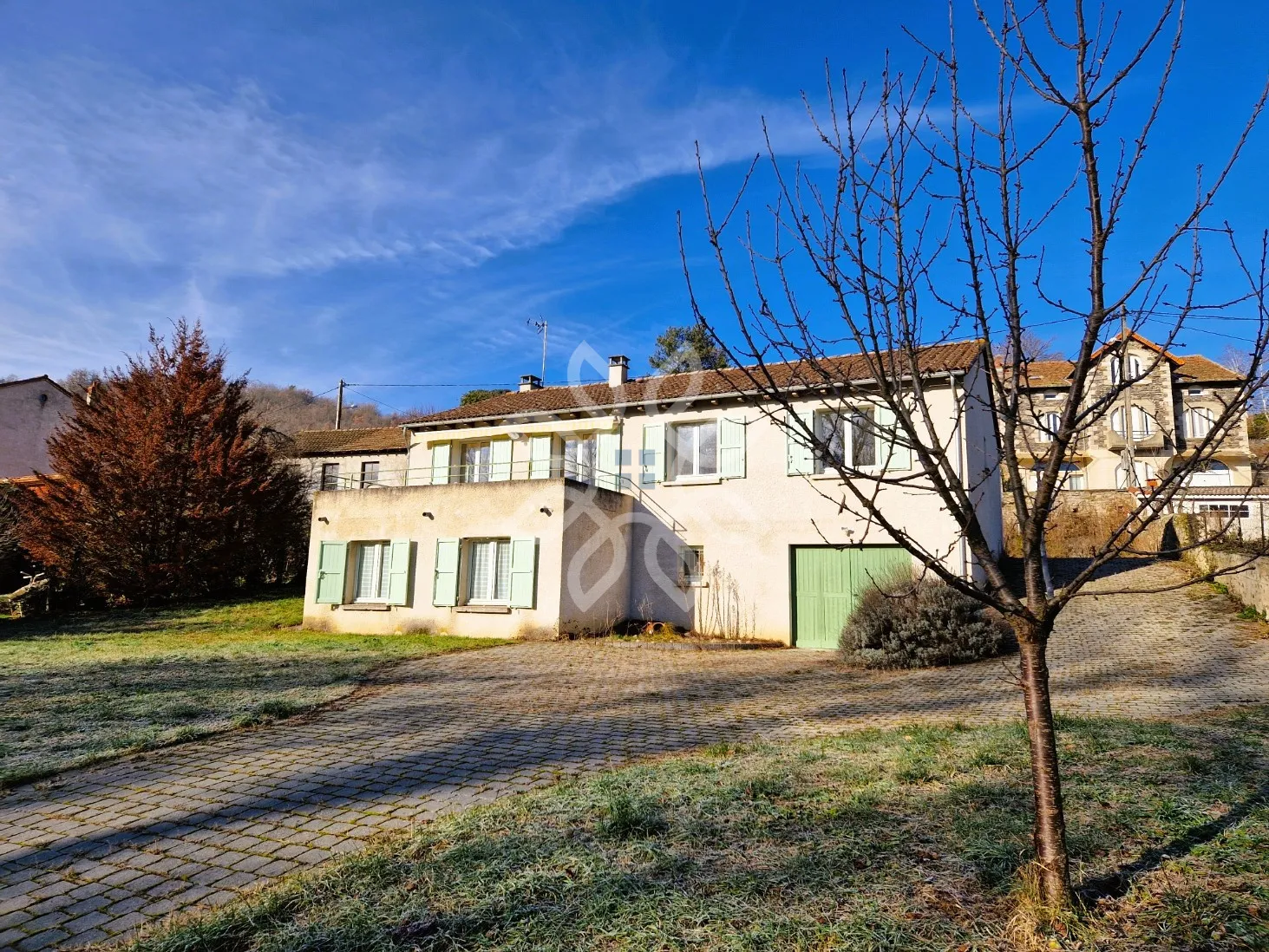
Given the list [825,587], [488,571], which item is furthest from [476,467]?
[825,587]

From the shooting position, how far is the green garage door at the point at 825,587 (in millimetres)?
14641

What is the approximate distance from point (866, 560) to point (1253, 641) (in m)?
5.81

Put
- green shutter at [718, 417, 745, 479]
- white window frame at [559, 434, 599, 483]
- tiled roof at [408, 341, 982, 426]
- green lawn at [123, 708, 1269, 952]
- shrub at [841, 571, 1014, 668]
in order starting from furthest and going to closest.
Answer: white window frame at [559, 434, 599, 483], green shutter at [718, 417, 745, 479], tiled roof at [408, 341, 982, 426], shrub at [841, 571, 1014, 668], green lawn at [123, 708, 1269, 952]

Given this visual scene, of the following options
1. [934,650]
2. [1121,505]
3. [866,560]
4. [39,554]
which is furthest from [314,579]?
[1121,505]

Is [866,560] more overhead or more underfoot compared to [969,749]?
more overhead

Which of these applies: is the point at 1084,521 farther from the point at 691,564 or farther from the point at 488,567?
the point at 488,567

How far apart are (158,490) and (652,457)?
15.1 m

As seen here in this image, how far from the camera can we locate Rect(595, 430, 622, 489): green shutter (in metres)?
17.5

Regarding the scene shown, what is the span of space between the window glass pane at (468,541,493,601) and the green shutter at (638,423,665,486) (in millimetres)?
3817

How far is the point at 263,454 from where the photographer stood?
23719 millimetres

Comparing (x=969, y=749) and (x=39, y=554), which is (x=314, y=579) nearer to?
(x=39, y=554)

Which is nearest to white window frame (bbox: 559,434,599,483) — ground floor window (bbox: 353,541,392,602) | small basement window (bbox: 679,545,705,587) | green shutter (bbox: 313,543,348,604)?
small basement window (bbox: 679,545,705,587)

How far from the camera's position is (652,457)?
Answer: 671 inches

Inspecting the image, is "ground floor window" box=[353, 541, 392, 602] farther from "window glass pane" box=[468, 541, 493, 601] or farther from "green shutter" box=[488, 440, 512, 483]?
"green shutter" box=[488, 440, 512, 483]
